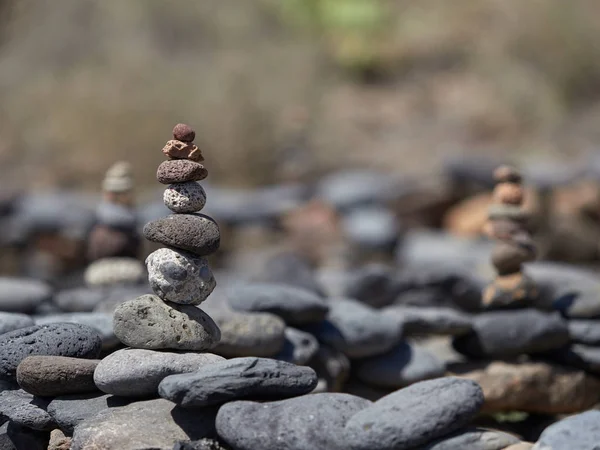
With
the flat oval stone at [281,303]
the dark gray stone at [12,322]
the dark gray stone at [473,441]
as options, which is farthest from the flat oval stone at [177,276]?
→ the dark gray stone at [473,441]

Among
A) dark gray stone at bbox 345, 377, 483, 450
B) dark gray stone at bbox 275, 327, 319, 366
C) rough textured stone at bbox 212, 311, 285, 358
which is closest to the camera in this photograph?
dark gray stone at bbox 345, 377, 483, 450

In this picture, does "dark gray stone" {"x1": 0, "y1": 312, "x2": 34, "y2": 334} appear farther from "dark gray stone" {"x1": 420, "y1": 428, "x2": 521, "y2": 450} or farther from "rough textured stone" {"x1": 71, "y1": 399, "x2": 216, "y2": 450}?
"dark gray stone" {"x1": 420, "y1": 428, "x2": 521, "y2": 450}

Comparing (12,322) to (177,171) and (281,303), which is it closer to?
(177,171)

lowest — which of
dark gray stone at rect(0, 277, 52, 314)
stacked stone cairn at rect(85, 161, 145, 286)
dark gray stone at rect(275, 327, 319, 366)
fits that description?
dark gray stone at rect(275, 327, 319, 366)

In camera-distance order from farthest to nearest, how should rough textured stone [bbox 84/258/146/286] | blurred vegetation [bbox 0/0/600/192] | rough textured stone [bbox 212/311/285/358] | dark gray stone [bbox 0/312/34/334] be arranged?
blurred vegetation [bbox 0/0/600/192] < rough textured stone [bbox 84/258/146/286] < rough textured stone [bbox 212/311/285/358] < dark gray stone [bbox 0/312/34/334]

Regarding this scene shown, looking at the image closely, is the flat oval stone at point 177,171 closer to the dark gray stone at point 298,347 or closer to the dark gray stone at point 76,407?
the dark gray stone at point 76,407

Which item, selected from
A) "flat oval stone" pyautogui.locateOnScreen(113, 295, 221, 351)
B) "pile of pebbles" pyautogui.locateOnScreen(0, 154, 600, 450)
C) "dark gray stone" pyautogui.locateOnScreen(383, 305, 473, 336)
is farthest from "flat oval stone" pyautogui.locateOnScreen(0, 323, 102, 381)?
"dark gray stone" pyautogui.locateOnScreen(383, 305, 473, 336)

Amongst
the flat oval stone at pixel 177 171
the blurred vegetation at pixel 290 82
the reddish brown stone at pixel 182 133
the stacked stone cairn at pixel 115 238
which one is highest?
the blurred vegetation at pixel 290 82

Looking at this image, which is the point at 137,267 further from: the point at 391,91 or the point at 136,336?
the point at 391,91
